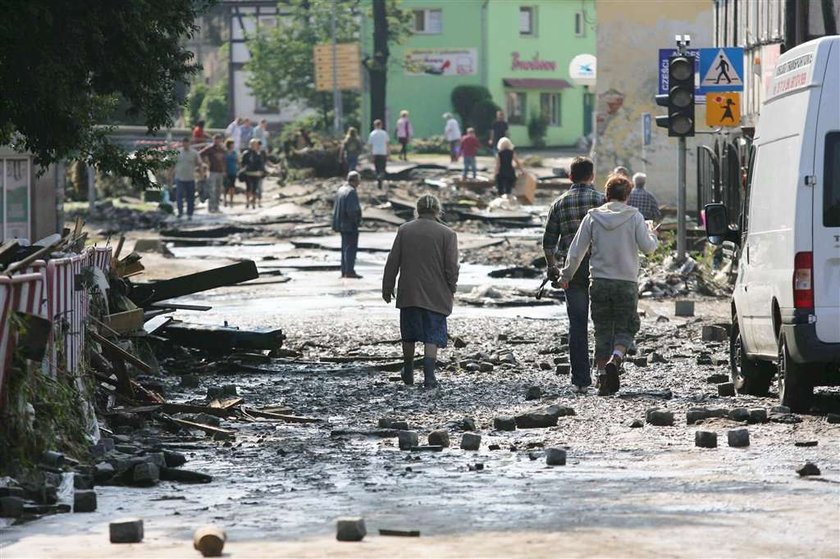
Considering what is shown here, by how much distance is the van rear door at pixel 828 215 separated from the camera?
11828mm

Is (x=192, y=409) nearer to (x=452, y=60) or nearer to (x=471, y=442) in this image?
(x=471, y=442)

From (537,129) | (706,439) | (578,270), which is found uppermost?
(537,129)

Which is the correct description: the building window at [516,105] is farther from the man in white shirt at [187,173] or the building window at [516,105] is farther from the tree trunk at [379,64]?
the man in white shirt at [187,173]

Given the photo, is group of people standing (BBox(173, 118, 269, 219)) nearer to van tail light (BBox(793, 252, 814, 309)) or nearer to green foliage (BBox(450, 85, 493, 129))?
green foliage (BBox(450, 85, 493, 129))

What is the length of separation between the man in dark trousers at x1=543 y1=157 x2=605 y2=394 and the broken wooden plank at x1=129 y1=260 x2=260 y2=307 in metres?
3.87

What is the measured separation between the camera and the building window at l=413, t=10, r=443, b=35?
8856cm

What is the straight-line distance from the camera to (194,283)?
61.3ft

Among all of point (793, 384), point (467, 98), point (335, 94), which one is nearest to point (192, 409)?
point (793, 384)

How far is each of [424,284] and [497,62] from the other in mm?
72930

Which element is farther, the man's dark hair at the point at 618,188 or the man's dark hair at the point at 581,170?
the man's dark hair at the point at 581,170

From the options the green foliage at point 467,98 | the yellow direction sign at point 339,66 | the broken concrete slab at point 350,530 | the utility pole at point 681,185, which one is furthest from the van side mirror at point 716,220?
the green foliage at point 467,98

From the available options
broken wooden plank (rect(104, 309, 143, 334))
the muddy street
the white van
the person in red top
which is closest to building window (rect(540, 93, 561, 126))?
the person in red top

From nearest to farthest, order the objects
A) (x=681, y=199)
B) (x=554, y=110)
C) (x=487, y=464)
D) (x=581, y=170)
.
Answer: (x=487, y=464), (x=581, y=170), (x=681, y=199), (x=554, y=110)

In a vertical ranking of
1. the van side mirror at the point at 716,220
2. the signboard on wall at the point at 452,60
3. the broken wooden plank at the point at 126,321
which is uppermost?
the signboard on wall at the point at 452,60
